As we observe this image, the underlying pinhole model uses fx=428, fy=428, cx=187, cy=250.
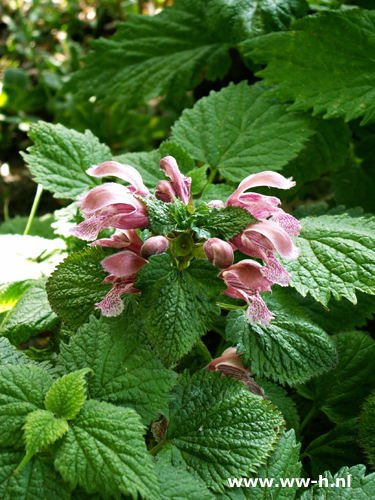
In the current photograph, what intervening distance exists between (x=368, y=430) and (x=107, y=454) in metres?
0.55

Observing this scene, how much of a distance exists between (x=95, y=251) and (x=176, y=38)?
1.09 m

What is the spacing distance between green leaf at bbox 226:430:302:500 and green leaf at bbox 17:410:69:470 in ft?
1.04

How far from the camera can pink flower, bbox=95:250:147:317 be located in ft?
2.49

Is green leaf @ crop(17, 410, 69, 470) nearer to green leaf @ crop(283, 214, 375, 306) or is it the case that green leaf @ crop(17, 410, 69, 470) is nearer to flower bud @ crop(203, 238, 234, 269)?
flower bud @ crop(203, 238, 234, 269)

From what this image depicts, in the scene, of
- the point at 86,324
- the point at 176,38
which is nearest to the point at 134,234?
the point at 86,324

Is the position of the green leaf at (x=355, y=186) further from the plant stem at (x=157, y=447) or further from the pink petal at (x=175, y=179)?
the plant stem at (x=157, y=447)

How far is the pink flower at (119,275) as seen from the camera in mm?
758

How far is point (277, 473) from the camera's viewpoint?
0.78 m

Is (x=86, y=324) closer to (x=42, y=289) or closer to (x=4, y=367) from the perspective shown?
(x=4, y=367)

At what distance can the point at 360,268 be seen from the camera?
35.5 inches

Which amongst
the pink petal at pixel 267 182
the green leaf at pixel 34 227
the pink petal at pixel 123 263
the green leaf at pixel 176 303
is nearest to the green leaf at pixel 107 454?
the green leaf at pixel 176 303

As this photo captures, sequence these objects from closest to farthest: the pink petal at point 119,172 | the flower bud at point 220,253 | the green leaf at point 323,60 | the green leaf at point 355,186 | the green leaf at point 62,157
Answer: the flower bud at point 220,253, the pink petal at point 119,172, the green leaf at point 62,157, the green leaf at point 323,60, the green leaf at point 355,186

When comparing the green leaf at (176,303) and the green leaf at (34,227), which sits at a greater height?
the green leaf at (176,303)

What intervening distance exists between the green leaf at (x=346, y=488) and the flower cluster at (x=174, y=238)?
0.32 metres
